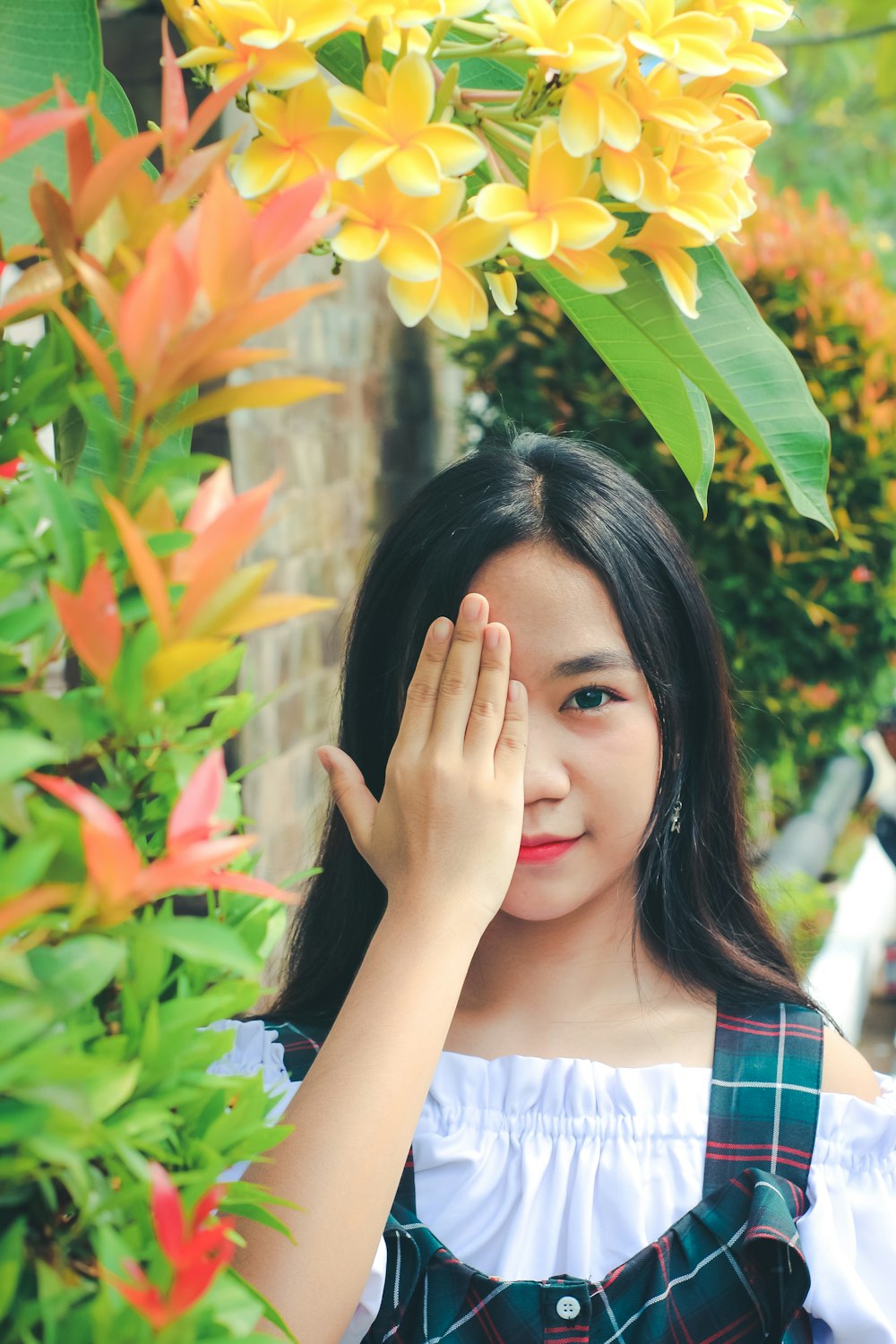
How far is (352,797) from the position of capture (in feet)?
3.78

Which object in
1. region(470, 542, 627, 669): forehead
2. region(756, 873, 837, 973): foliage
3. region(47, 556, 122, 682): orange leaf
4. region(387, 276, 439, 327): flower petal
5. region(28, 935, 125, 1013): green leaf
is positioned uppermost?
region(387, 276, 439, 327): flower petal

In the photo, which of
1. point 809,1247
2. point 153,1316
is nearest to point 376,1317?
point 809,1247

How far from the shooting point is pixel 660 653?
1439mm

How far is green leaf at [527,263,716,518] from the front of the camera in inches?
27.9

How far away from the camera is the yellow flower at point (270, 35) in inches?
22.2

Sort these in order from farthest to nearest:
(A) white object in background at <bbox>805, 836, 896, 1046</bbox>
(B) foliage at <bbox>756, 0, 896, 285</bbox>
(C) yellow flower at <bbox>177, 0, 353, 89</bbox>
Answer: (B) foliage at <bbox>756, 0, 896, 285</bbox> < (A) white object in background at <bbox>805, 836, 896, 1046</bbox> < (C) yellow flower at <bbox>177, 0, 353, 89</bbox>

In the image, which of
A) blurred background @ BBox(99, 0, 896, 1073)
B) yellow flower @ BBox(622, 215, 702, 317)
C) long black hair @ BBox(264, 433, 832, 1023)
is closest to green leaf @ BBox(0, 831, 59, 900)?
yellow flower @ BBox(622, 215, 702, 317)

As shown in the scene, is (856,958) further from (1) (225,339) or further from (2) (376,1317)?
(1) (225,339)

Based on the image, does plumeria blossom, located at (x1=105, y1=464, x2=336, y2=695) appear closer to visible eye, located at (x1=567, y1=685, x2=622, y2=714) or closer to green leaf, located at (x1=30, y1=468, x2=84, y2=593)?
green leaf, located at (x1=30, y1=468, x2=84, y2=593)

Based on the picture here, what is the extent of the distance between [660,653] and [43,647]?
1084mm

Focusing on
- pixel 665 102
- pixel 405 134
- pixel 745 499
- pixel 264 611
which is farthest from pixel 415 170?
pixel 745 499

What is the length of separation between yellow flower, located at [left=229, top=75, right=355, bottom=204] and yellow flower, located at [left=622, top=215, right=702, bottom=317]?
15cm

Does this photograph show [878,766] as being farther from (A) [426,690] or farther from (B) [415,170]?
(B) [415,170]

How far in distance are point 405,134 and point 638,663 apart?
0.86m
